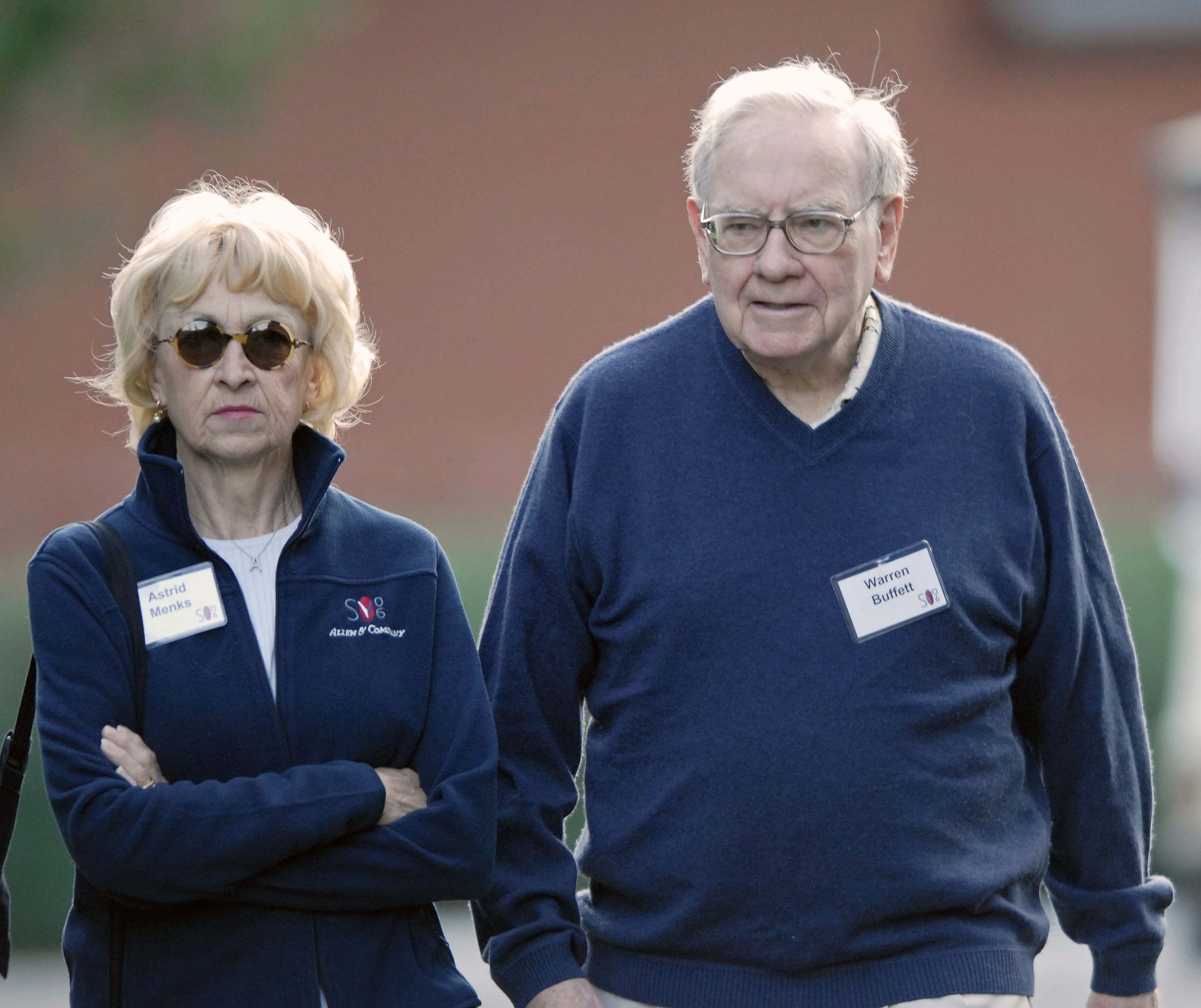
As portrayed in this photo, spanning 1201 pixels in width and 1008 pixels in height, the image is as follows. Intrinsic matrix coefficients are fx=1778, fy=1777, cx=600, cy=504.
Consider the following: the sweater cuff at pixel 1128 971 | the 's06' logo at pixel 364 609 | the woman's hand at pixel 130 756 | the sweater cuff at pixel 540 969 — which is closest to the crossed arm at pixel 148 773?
the woman's hand at pixel 130 756

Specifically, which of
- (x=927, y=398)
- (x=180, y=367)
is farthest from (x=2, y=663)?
(x=927, y=398)

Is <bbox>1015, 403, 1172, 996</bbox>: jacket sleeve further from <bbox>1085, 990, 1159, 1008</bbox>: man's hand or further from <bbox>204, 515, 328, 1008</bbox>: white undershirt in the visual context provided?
<bbox>204, 515, 328, 1008</bbox>: white undershirt

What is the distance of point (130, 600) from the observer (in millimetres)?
2863

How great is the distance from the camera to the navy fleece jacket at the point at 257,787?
9.02 ft

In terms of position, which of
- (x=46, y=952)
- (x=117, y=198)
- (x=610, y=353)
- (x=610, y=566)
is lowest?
(x=46, y=952)

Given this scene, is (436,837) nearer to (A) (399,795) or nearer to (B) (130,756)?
(A) (399,795)

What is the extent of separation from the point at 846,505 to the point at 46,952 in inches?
213

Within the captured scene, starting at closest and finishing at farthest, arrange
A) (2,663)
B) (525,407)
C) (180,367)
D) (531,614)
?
(180,367)
(531,614)
(2,663)
(525,407)

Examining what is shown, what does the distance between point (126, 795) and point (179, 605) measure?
329 millimetres

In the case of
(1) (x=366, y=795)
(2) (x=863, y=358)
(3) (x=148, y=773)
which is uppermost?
(2) (x=863, y=358)

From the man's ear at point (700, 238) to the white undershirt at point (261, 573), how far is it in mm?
842

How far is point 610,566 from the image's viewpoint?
3.12 meters

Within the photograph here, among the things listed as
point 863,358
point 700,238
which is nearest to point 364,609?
point 700,238

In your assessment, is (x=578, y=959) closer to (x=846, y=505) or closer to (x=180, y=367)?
(x=846, y=505)
